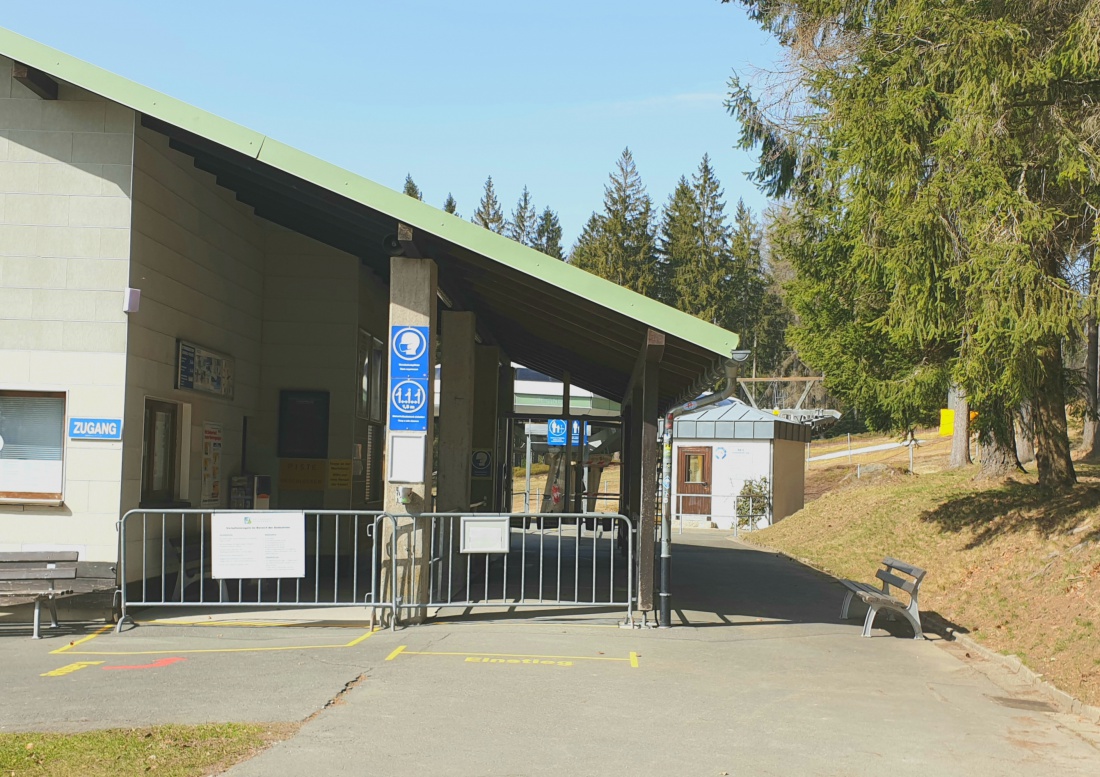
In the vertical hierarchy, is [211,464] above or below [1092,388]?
below

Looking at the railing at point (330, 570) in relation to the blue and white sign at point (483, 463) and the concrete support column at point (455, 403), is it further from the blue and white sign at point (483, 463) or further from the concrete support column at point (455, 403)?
the blue and white sign at point (483, 463)

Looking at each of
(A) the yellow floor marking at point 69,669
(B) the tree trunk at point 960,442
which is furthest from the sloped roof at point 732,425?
(A) the yellow floor marking at point 69,669

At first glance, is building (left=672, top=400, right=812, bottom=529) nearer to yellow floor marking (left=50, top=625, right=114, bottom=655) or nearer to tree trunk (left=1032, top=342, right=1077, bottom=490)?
tree trunk (left=1032, top=342, right=1077, bottom=490)

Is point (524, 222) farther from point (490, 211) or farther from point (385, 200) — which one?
point (385, 200)

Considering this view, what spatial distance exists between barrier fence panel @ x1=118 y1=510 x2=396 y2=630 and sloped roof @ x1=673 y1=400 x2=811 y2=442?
65.1 feet

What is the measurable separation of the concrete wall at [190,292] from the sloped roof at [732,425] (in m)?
19.3

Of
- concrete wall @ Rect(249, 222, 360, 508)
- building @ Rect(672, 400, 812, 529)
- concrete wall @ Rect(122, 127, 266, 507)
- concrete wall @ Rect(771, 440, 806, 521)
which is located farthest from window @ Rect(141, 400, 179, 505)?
concrete wall @ Rect(771, 440, 806, 521)

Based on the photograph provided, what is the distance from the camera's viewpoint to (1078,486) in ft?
57.7

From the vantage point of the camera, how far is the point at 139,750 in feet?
20.0

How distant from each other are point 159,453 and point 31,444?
1531 mm

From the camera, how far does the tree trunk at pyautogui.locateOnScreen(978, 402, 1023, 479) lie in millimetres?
18469

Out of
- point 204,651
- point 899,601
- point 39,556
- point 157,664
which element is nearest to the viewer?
point 157,664

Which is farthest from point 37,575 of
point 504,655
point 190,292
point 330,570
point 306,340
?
point 306,340

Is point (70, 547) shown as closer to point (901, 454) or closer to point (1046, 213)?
point (1046, 213)
